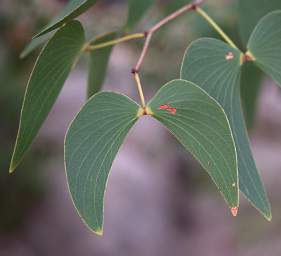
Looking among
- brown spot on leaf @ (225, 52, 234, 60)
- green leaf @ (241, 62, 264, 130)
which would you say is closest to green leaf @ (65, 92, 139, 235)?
brown spot on leaf @ (225, 52, 234, 60)

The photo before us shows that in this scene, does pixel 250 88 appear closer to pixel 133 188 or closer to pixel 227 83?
pixel 227 83

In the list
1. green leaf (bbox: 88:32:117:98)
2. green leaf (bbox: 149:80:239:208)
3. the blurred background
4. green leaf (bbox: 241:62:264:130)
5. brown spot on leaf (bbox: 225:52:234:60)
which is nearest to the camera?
green leaf (bbox: 149:80:239:208)

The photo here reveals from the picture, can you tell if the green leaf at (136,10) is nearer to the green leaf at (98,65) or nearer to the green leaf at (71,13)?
the green leaf at (98,65)

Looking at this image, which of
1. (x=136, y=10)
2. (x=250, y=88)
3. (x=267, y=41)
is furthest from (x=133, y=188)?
(x=267, y=41)

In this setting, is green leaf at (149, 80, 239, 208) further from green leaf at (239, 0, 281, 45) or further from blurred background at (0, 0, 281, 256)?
blurred background at (0, 0, 281, 256)

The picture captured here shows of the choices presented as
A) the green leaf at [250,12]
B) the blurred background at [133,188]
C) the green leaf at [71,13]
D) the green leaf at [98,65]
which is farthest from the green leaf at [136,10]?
the blurred background at [133,188]
